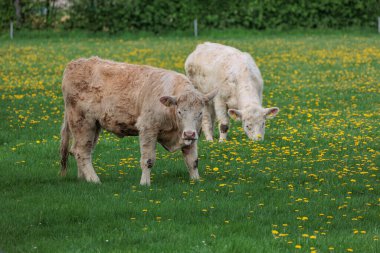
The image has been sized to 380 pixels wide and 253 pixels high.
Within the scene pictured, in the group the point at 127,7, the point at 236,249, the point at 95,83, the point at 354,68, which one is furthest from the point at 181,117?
the point at 127,7

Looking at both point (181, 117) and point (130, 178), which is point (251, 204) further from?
point (130, 178)

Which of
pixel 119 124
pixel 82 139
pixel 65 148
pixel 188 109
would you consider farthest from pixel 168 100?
pixel 65 148

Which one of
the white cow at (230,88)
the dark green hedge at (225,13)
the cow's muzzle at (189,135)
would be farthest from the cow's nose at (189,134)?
the dark green hedge at (225,13)

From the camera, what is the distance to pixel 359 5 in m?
39.9

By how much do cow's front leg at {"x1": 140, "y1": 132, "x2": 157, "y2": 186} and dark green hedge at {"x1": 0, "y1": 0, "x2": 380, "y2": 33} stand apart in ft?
95.6

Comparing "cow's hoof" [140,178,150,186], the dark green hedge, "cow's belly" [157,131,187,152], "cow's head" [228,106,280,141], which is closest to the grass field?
"cow's hoof" [140,178,150,186]

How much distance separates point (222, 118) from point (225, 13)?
81.0 feet

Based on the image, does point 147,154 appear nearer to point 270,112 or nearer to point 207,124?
point 270,112

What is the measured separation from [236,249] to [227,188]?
124 inches

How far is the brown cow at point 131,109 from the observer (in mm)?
11336

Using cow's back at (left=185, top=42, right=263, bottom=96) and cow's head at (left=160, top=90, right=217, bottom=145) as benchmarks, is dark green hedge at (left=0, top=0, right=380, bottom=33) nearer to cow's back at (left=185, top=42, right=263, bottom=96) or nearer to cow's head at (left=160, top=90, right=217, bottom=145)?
cow's back at (left=185, top=42, right=263, bottom=96)

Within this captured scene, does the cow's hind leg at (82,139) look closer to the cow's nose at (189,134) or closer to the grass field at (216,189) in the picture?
the grass field at (216,189)

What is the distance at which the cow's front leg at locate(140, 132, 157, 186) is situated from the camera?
38.0ft

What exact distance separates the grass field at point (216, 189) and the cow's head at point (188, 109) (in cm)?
83
